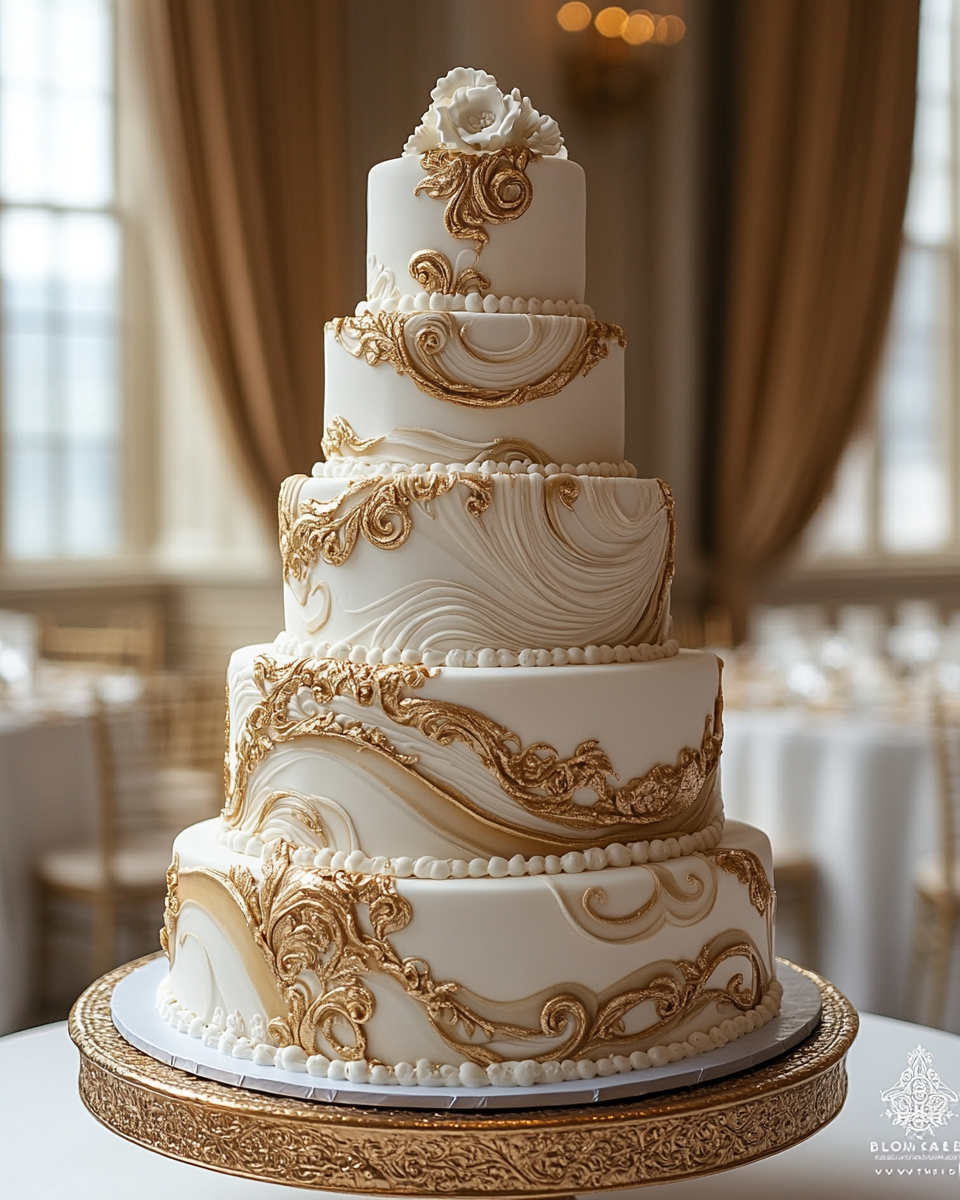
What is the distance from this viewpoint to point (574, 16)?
24.2 feet

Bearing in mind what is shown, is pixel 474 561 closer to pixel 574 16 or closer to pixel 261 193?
pixel 261 193

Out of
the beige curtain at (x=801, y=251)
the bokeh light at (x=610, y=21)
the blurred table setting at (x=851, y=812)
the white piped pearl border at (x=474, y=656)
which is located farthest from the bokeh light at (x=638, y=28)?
the white piped pearl border at (x=474, y=656)

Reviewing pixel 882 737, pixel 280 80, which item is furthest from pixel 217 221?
pixel 882 737

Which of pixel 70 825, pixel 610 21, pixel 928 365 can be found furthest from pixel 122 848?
pixel 928 365

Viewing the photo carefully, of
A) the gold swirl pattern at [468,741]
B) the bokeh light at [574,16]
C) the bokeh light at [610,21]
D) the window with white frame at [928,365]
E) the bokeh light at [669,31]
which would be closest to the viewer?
the gold swirl pattern at [468,741]

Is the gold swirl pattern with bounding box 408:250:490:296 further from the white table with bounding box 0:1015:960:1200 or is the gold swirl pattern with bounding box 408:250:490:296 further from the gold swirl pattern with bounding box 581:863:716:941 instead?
the white table with bounding box 0:1015:960:1200

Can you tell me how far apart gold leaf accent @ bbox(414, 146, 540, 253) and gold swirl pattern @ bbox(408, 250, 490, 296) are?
0.12 ft

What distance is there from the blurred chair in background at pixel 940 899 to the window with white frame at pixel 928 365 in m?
5.56

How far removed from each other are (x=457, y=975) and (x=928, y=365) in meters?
9.20

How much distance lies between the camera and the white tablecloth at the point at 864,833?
15.5 ft

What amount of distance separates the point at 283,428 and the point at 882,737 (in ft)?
11.8

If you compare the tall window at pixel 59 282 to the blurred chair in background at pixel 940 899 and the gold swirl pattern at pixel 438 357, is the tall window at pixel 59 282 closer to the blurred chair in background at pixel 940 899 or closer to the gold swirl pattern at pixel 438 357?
the blurred chair in background at pixel 940 899

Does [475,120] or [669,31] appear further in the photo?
[669,31]

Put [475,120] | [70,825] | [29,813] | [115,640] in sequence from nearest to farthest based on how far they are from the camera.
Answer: [475,120] < [29,813] < [70,825] < [115,640]
